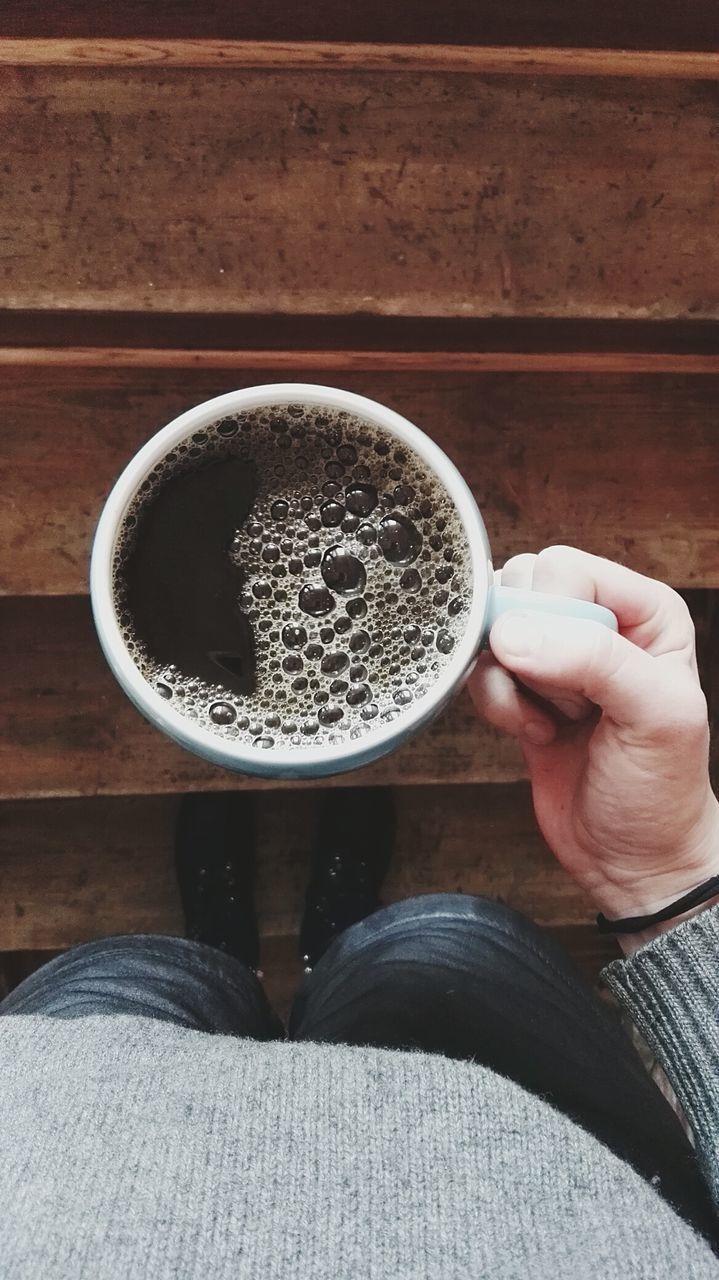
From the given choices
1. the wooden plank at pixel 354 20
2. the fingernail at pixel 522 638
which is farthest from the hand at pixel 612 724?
the wooden plank at pixel 354 20

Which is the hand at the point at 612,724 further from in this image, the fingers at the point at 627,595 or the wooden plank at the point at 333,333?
the wooden plank at the point at 333,333

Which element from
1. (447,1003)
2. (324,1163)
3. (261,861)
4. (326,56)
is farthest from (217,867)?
(326,56)

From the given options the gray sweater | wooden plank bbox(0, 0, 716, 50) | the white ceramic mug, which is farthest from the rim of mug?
wooden plank bbox(0, 0, 716, 50)

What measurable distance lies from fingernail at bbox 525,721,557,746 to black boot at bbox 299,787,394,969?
0.44 meters

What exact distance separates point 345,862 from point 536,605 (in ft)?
1.94

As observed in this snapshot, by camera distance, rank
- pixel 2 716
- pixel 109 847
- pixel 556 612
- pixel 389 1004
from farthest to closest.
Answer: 1. pixel 109 847
2. pixel 2 716
3. pixel 389 1004
4. pixel 556 612

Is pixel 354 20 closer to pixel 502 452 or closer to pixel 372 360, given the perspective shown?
pixel 372 360

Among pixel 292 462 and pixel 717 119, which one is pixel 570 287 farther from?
pixel 292 462

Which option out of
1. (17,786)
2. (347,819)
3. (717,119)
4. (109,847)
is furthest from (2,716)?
(717,119)

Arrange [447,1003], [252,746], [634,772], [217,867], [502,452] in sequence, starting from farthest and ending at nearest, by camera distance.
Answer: [217,867], [502,452], [447,1003], [634,772], [252,746]

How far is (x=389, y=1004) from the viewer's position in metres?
0.70

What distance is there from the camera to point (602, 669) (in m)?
0.46

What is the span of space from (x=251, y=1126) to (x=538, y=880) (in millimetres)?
564

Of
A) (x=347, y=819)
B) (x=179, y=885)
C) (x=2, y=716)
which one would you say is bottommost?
(x=179, y=885)
